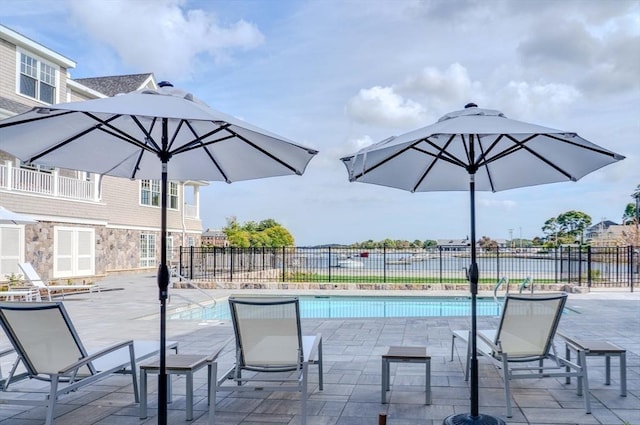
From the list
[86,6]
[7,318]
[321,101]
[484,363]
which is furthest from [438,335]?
[86,6]

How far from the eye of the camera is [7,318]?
3625 millimetres

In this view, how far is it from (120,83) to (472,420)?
70.5 ft

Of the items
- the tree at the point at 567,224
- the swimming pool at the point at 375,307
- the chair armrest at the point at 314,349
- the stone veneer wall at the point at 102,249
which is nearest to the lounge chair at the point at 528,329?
the chair armrest at the point at 314,349

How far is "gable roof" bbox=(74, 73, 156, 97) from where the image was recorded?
21297mm

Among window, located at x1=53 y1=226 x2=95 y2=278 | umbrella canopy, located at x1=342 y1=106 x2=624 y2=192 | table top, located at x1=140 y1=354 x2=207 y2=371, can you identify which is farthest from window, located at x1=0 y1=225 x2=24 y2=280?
umbrella canopy, located at x1=342 y1=106 x2=624 y2=192

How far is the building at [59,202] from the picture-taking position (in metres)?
14.8

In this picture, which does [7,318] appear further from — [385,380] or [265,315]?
[385,380]

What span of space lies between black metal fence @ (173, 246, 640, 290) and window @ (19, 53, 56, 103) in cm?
657

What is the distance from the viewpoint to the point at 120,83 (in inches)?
854

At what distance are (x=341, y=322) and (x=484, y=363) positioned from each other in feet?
11.8

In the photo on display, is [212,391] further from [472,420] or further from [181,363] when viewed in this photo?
[472,420]

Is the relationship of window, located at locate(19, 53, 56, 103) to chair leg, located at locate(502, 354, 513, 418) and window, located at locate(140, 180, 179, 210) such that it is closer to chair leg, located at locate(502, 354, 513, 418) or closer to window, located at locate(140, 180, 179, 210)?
window, located at locate(140, 180, 179, 210)

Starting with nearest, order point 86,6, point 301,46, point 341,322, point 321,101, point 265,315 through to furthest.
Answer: point 265,315, point 341,322, point 86,6, point 301,46, point 321,101

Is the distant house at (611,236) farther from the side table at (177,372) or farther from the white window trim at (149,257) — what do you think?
the side table at (177,372)
